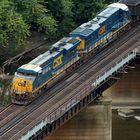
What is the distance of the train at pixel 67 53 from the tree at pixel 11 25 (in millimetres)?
12866

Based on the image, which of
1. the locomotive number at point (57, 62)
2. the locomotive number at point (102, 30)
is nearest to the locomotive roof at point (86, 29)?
the locomotive number at point (102, 30)

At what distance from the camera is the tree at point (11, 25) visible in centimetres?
10038

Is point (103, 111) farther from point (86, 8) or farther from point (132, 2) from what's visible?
point (86, 8)

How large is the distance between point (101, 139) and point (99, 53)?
13.8 meters

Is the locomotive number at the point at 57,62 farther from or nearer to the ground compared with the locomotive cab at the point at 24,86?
farther from the ground

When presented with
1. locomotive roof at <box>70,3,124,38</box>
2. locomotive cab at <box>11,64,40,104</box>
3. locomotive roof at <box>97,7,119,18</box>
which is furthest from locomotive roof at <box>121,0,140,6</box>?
locomotive cab at <box>11,64,40,104</box>

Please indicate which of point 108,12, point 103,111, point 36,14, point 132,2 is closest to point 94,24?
point 108,12

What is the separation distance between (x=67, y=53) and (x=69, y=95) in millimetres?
7281

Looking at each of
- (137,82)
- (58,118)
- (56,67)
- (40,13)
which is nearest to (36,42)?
(40,13)

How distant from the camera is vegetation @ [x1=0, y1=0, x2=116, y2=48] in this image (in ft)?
332

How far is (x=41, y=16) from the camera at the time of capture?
351 ft

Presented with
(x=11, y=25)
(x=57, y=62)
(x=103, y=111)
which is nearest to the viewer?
(x=103, y=111)

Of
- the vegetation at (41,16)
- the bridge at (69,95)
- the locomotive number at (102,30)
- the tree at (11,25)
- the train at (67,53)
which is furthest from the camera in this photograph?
the vegetation at (41,16)

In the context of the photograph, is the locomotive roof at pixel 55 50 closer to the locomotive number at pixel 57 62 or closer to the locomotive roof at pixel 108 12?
the locomotive number at pixel 57 62
